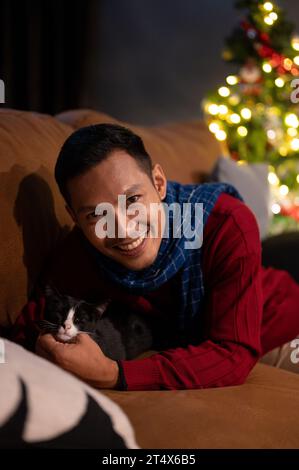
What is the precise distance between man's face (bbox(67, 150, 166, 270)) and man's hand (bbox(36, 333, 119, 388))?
0.18 meters

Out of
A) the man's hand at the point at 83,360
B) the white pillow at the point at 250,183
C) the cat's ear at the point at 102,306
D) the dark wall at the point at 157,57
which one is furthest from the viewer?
the dark wall at the point at 157,57

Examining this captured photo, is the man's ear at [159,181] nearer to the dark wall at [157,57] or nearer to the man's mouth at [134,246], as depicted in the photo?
the man's mouth at [134,246]

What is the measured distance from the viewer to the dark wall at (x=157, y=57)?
3443 millimetres

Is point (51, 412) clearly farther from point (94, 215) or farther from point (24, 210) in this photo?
point (24, 210)

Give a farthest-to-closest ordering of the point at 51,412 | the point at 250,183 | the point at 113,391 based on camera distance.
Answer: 1. the point at 250,183
2. the point at 113,391
3. the point at 51,412

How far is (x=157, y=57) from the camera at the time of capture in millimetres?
3512

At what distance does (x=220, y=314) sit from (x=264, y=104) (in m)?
2.05

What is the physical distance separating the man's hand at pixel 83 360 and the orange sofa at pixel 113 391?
3cm

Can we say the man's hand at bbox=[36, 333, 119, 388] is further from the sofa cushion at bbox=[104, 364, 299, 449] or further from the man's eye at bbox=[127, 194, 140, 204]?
the man's eye at bbox=[127, 194, 140, 204]

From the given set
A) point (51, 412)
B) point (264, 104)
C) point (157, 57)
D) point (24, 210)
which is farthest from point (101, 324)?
point (157, 57)

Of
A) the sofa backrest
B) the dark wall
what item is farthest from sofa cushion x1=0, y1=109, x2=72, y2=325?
the dark wall

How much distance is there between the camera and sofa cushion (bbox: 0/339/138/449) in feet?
1.86

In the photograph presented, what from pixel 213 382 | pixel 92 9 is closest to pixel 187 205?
pixel 213 382

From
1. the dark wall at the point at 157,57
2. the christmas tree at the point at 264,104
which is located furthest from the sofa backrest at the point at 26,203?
the dark wall at the point at 157,57
